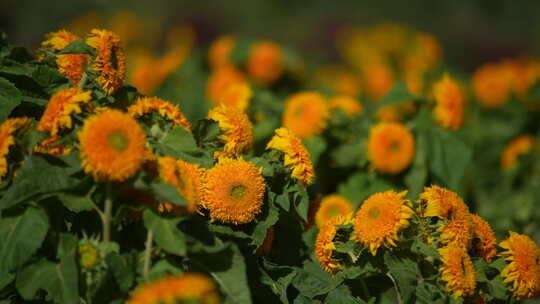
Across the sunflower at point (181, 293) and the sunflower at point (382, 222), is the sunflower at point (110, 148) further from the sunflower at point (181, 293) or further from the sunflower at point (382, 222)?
the sunflower at point (382, 222)

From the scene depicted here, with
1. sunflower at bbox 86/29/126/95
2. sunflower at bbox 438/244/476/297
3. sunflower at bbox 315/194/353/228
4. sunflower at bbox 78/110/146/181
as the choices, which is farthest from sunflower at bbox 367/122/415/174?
sunflower at bbox 78/110/146/181

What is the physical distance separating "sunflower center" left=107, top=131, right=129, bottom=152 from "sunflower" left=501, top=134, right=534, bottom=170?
192 inches

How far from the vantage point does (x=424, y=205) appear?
273 centimetres

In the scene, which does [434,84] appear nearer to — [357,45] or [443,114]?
[443,114]

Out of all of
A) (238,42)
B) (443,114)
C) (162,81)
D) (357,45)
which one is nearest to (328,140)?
(443,114)

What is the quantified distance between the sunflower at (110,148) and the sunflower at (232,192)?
46 centimetres

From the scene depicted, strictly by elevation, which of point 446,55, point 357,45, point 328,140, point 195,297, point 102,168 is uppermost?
point 102,168

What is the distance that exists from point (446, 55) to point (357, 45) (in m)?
5.96

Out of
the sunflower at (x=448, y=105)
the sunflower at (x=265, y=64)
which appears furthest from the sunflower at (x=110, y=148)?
the sunflower at (x=265, y=64)

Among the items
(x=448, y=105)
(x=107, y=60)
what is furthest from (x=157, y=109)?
(x=448, y=105)

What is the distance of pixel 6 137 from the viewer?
232 centimetres

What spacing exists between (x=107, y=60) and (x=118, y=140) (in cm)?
63

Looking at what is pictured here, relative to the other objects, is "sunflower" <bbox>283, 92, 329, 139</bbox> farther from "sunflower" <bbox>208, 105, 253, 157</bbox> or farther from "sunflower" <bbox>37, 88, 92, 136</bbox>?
"sunflower" <bbox>37, 88, 92, 136</bbox>

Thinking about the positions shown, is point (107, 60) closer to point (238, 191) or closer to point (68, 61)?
point (68, 61)
